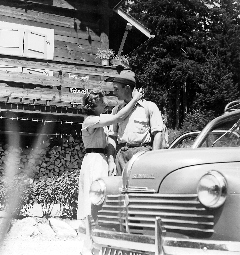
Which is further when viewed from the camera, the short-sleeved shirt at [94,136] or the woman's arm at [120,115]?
the short-sleeved shirt at [94,136]

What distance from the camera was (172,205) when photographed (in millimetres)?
3369

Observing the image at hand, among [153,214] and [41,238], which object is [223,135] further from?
[41,238]

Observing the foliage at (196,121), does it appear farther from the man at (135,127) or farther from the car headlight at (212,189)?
the car headlight at (212,189)

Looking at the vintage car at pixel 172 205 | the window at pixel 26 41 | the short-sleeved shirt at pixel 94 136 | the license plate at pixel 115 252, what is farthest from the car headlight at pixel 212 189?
the window at pixel 26 41

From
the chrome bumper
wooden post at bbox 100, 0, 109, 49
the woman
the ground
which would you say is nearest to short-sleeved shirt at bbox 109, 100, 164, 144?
the woman

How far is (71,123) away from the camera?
424 inches

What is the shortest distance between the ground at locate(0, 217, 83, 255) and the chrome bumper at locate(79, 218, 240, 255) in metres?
2.94

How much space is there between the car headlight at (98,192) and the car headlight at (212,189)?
1.09 m

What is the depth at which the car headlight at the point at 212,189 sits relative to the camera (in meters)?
3.15

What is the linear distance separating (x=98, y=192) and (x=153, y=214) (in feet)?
2.58

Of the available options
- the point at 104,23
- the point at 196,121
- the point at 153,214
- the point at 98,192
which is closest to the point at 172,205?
the point at 153,214

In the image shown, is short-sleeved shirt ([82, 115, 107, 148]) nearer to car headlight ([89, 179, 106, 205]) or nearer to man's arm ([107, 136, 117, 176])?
man's arm ([107, 136, 117, 176])

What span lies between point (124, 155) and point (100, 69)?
7.07m

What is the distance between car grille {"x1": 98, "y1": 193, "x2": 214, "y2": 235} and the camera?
322 centimetres
